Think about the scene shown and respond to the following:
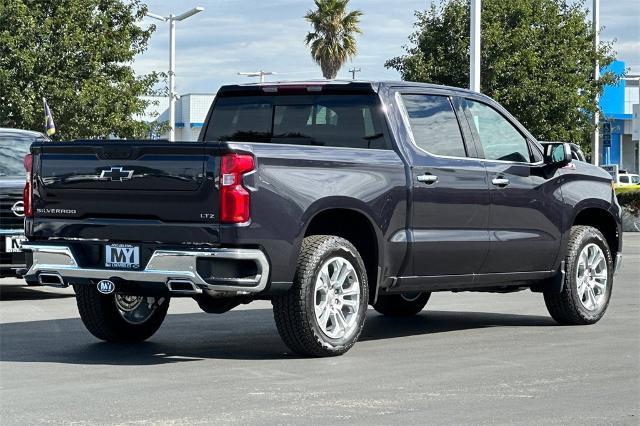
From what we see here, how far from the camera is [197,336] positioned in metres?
10.8

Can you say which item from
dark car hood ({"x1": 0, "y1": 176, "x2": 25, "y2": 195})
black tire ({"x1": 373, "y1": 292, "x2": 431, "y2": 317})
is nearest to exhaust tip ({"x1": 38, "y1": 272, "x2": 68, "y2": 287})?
black tire ({"x1": 373, "y1": 292, "x2": 431, "y2": 317})

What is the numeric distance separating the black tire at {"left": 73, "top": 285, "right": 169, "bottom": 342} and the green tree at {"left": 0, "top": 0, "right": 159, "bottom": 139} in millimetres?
23268

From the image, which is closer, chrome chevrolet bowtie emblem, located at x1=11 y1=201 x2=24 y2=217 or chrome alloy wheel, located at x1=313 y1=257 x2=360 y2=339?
chrome alloy wheel, located at x1=313 y1=257 x2=360 y2=339

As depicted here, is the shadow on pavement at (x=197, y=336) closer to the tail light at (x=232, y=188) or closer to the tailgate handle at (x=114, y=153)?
the tail light at (x=232, y=188)

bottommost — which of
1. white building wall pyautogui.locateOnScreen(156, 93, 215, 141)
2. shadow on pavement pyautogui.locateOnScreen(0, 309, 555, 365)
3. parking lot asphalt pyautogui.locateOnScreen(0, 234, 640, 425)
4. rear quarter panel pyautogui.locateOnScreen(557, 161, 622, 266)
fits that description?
shadow on pavement pyautogui.locateOnScreen(0, 309, 555, 365)

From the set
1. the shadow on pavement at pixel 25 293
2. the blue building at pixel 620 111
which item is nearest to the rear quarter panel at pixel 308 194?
the shadow on pavement at pixel 25 293

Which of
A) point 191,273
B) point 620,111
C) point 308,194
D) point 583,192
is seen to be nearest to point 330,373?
point 191,273

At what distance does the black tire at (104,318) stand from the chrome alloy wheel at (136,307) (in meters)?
0.03

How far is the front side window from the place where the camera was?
35.7 ft

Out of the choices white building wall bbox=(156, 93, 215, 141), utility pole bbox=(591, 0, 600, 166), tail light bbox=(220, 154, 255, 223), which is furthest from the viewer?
white building wall bbox=(156, 93, 215, 141)

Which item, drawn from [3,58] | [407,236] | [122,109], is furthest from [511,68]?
[407,236]

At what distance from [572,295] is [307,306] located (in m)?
3.27

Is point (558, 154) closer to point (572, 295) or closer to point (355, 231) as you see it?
point (572, 295)

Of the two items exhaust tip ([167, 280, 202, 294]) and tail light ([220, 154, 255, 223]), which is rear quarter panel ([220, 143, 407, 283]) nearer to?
tail light ([220, 154, 255, 223])
